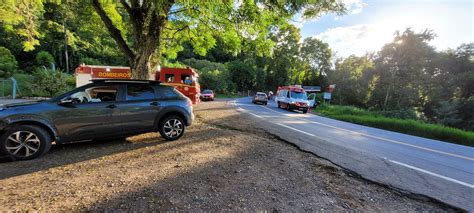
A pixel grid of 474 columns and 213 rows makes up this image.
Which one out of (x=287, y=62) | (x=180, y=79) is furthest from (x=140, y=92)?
(x=287, y=62)

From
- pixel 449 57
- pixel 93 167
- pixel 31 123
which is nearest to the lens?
pixel 93 167

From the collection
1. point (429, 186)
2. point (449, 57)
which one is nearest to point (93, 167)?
point (429, 186)

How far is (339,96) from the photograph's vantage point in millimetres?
44938

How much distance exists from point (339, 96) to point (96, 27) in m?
42.6

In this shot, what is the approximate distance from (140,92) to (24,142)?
256 cm

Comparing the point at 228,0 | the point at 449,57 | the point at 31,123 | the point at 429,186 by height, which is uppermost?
the point at 449,57

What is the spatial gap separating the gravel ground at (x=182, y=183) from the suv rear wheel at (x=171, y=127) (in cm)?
61

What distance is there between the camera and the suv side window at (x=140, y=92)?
6.04 metres

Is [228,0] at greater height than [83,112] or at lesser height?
greater

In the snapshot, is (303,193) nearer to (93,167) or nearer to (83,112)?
(93,167)

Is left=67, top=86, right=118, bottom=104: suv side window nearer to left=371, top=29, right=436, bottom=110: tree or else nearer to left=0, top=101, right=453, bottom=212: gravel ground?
left=0, top=101, right=453, bottom=212: gravel ground

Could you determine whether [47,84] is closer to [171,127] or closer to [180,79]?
[180,79]

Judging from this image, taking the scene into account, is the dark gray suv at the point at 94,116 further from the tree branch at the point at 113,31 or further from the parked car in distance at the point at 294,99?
the parked car in distance at the point at 294,99

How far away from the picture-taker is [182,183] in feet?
12.5
